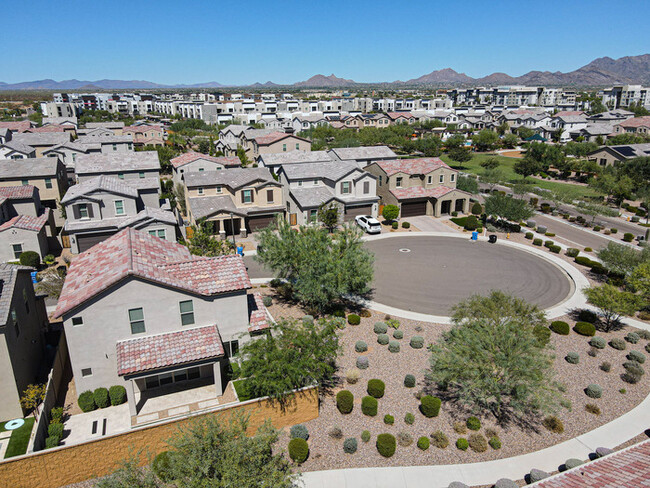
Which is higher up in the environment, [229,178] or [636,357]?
[229,178]

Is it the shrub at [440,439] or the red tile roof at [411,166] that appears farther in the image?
the red tile roof at [411,166]

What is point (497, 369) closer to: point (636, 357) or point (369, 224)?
point (636, 357)

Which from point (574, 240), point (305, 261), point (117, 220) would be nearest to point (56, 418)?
point (305, 261)

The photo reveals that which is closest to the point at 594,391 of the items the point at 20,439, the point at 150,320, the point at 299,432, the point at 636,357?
the point at 636,357

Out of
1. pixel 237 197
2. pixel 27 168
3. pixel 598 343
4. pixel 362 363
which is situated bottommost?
pixel 598 343

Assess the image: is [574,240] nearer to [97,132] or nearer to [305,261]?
[305,261]

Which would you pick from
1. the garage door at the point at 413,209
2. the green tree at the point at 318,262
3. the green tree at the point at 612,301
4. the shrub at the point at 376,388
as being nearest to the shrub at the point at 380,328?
the green tree at the point at 318,262

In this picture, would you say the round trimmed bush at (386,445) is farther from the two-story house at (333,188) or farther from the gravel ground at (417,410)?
the two-story house at (333,188)
